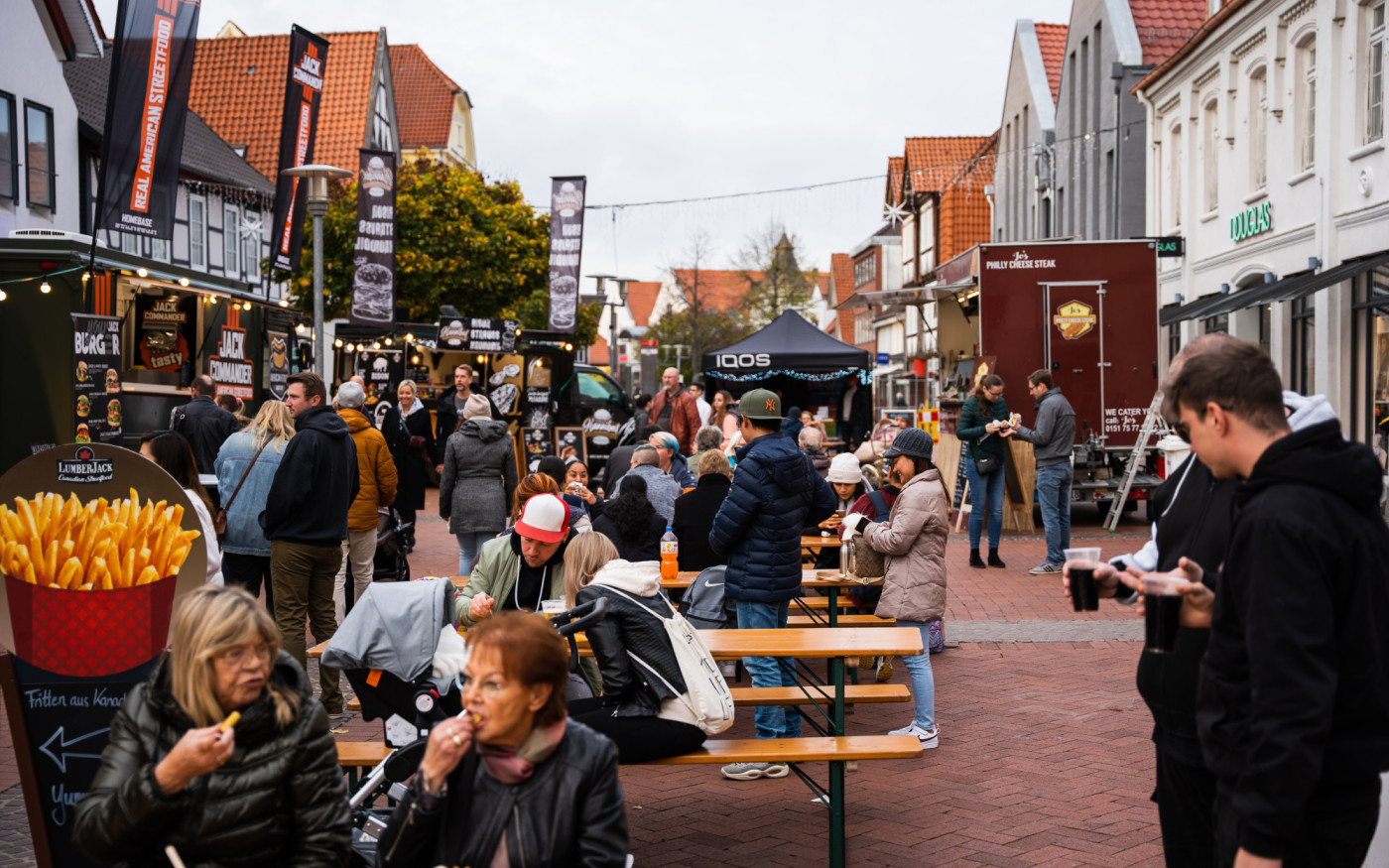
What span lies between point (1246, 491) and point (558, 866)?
1.83 m

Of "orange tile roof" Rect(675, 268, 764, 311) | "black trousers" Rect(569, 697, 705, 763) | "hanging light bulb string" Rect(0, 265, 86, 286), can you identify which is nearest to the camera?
"black trousers" Rect(569, 697, 705, 763)

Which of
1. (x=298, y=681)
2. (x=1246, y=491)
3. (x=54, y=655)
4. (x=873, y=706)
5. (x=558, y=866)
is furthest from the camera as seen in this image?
(x=873, y=706)

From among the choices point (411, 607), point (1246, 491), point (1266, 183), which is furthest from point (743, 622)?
point (1266, 183)

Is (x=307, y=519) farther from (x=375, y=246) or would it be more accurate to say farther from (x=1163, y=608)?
(x=375, y=246)

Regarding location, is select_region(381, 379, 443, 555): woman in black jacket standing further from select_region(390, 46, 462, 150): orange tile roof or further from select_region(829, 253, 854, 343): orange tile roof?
select_region(829, 253, 854, 343): orange tile roof


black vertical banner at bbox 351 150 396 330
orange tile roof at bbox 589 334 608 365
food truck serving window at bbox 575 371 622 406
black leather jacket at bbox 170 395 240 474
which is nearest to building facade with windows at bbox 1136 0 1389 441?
food truck serving window at bbox 575 371 622 406

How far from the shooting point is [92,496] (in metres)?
4.52

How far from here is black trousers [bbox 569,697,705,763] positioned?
4.66 meters

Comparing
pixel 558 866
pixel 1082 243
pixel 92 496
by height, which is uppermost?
pixel 1082 243

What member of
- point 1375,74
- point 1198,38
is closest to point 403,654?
point 1375,74

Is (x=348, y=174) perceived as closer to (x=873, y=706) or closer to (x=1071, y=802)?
(x=873, y=706)

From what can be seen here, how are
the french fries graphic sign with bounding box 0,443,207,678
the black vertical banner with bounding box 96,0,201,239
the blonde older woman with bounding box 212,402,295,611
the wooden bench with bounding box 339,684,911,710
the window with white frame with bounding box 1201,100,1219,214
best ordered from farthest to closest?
the window with white frame with bounding box 1201,100,1219,214, the black vertical banner with bounding box 96,0,201,239, the blonde older woman with bounding box 212,402,295,611, the wooden bench with bounding box 339,684,911,710, the french fries graphic sign with bounding box 0,443,207,678

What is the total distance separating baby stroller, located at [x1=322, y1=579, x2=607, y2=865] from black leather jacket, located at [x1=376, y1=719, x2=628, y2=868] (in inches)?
50.6

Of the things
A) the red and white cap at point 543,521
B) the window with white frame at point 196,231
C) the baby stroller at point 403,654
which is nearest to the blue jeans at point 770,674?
the red and white cap at point 543,521
